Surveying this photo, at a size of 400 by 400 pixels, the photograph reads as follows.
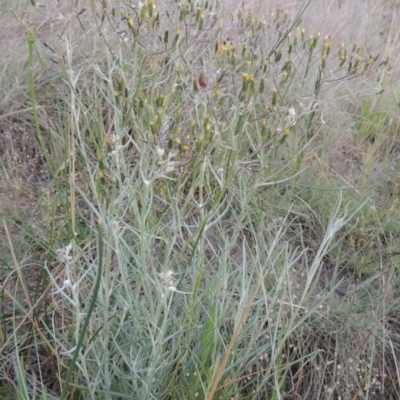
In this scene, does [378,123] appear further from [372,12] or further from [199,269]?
[199,269]

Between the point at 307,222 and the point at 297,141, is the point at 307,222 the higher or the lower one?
the lower one

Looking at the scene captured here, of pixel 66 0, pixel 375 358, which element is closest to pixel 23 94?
pixel 66 0

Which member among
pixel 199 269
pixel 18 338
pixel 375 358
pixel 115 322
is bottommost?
pixel 375 358

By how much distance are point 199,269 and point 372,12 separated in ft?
9.20

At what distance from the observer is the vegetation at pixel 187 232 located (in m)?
1.27

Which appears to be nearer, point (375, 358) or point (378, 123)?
point (375, 358)

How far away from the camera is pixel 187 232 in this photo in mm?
2012

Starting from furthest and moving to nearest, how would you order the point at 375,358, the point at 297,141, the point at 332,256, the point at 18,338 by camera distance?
the point at 297,141
the point at 332,256
the point at 375,358
the point at 18,338

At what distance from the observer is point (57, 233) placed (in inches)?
69.4

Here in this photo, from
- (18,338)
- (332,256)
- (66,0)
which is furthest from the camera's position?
(66,0)

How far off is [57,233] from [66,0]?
1664 millimetres

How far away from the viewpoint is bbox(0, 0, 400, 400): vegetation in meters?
1.27

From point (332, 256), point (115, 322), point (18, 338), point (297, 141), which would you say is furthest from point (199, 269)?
point (297, 141)

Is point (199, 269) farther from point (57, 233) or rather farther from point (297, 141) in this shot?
point (297, 141)
